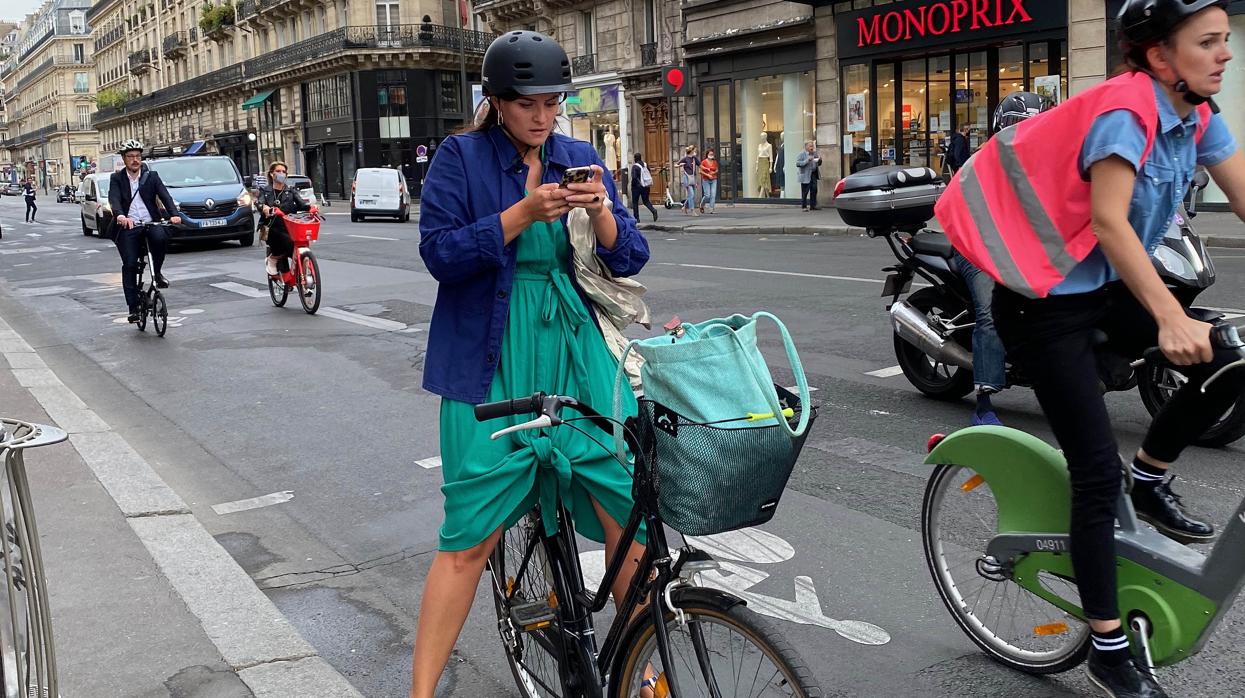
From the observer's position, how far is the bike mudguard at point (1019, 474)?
2.97 m

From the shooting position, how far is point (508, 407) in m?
2.29

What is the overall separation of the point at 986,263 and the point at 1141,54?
0.59m

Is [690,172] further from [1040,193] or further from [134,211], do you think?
[1040,193]

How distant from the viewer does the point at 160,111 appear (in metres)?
85.6

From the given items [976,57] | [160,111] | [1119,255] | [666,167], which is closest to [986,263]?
[1119,255]

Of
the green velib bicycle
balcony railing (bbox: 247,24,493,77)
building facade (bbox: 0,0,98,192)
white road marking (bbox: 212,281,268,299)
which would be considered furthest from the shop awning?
building facade (bbox: 0,0,98,192)

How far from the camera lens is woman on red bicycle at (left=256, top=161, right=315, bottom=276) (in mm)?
12570

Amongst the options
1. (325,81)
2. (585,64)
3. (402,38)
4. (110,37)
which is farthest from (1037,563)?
(110,37)

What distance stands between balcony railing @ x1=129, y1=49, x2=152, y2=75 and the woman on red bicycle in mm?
84107

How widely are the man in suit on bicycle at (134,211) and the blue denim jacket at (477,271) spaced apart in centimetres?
920

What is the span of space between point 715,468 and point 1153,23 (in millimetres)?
1519

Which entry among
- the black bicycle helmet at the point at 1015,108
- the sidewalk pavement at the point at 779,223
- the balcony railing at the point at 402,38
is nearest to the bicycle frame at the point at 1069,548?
the black bicycle helmet at the point at 1015,108

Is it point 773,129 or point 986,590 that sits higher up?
point 773,129

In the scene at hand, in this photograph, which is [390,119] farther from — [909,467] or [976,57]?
[909,467]
